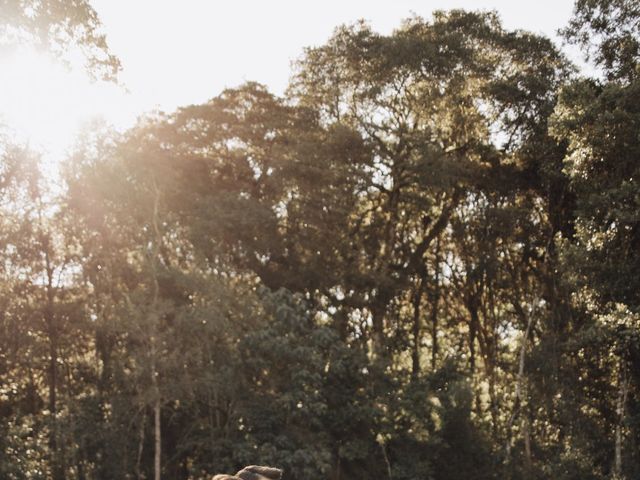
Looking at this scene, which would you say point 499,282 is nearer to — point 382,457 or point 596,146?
point 382,457

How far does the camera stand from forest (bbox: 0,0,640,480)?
607 inches

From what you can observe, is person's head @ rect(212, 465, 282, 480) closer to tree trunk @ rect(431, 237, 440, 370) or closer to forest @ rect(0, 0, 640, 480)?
forest @ rect(0, 0, 640, 480)

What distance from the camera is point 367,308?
19656mm

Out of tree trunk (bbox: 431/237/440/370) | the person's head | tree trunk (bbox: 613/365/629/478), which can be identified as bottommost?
the person's head

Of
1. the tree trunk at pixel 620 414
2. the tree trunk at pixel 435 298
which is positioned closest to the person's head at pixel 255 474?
the tree trunk at pixel 620 414

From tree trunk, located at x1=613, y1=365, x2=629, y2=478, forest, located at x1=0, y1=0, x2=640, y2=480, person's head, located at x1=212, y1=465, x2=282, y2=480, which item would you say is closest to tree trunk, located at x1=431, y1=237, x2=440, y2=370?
forest, located at x1=0, y1=0, x2=640, y2=480

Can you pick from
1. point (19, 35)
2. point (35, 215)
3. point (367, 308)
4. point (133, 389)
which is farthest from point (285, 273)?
point (19, 35)

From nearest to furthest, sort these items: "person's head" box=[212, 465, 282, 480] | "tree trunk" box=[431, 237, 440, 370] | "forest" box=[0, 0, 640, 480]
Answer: "person's head" box=[212, 465, 282, 480] → "forest" box=[0, 0, 640, 480] → "tree trunk" box=[431, 237, 440, 370]

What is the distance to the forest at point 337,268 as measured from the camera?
15.4 metres

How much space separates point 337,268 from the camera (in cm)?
1905

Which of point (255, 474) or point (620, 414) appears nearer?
point (255, 474)

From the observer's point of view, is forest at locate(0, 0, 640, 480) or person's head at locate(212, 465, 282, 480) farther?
forest at locate(0, 0, 640, 480)

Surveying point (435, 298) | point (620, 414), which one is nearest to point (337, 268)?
point (435, 298)

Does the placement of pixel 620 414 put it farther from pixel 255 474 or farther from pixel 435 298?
pixel 255 474
